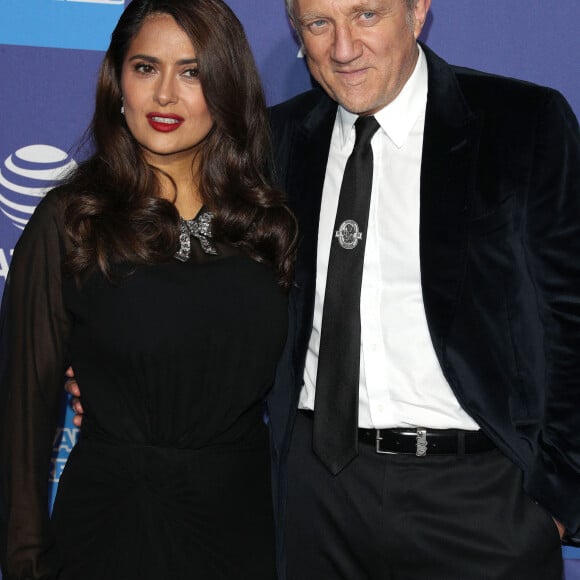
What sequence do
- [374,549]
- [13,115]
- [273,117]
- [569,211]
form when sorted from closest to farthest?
[569,211] → [374,549] → [273,117] → [13,115]

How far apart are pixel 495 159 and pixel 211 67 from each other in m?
0.70

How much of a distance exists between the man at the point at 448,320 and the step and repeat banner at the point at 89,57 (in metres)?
0.48

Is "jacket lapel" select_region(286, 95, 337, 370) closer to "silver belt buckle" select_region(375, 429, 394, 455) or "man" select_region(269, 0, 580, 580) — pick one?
"man" select_region(269, 0, 580, 580)

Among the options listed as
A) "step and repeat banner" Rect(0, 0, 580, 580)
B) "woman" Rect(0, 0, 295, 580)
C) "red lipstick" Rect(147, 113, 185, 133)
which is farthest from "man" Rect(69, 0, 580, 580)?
"step and repeat banner" Rect(0, 0, 580, 580)

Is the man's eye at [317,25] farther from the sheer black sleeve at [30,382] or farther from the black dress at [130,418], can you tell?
the sheer black sleeve at [30,382]

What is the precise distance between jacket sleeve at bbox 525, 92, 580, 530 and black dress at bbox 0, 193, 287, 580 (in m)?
0.67

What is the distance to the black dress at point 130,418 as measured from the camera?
2.02 metres

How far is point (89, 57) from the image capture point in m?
2.68

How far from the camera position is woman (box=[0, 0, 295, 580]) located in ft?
6.66

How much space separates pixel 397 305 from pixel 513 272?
27cm

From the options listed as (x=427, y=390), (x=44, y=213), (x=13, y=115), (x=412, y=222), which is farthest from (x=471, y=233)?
(x=13, y=115)

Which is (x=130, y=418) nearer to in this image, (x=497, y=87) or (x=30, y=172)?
(x=30, y=172)

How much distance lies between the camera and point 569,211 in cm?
200

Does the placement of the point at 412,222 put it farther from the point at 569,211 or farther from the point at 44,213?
the point at 44,213
